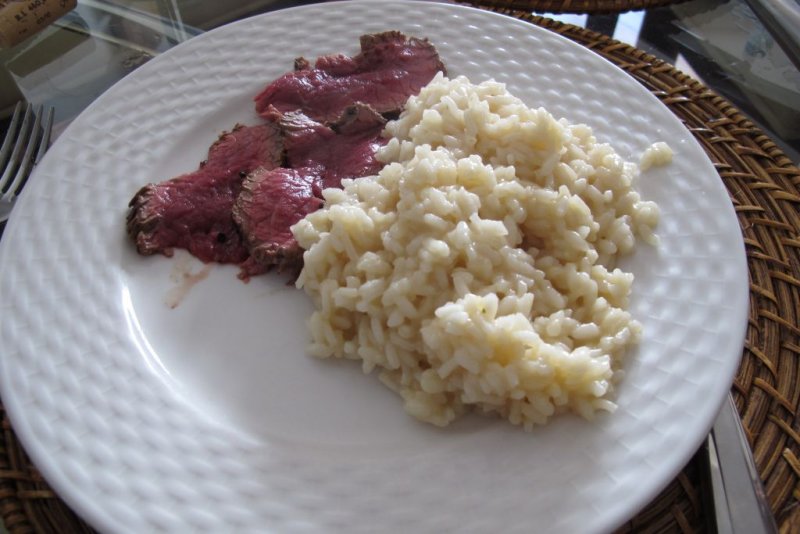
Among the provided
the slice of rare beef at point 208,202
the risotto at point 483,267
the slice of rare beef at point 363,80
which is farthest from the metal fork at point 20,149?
the risotto at point 483,267

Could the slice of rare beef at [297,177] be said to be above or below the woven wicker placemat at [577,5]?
below

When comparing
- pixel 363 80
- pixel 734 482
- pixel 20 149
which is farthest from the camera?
pixel 363 80

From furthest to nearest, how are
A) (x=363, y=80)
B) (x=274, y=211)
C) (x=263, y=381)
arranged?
1. (x=363, y=80)
2. (x=274, y=211)
3. (x=263, y=381)

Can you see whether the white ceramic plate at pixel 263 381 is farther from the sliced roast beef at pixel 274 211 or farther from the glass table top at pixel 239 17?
the glass table top at pixel 239 17

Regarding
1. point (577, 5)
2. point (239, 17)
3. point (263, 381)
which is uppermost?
point (577, 5)

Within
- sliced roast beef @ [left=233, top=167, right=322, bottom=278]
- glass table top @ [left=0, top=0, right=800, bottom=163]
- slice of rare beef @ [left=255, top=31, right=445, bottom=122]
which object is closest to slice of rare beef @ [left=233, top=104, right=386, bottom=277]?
sliced roast beef @ [left=233, top=167, right=322, bottom=278]

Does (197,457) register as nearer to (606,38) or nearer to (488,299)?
(488,299)

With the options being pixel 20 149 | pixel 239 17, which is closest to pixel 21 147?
pixel 20 149

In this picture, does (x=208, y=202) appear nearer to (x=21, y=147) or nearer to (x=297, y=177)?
(x=297, y=177)
